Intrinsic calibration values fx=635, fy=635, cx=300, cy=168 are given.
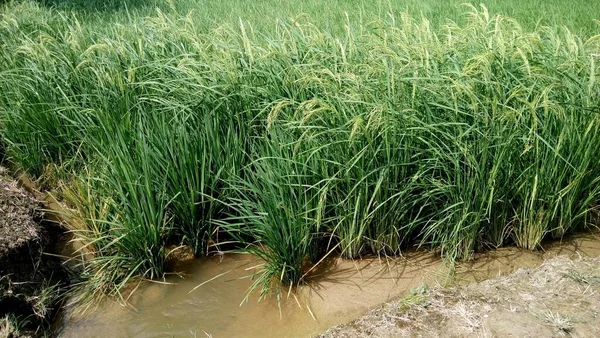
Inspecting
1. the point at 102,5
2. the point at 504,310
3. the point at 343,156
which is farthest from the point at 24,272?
the point at 102,5

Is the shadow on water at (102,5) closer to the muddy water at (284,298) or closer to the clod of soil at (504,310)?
the muddy water at (284,298)

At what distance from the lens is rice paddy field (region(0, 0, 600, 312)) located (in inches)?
130

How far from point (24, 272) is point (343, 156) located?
1.76m

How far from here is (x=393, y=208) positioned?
11.2 feet

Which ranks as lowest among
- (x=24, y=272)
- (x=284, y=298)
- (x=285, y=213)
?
(x=284, y=298)

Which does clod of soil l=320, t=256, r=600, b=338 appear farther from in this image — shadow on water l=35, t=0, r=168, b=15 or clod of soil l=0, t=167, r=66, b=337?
shadow on water l=35, t=0, r=168, b=15

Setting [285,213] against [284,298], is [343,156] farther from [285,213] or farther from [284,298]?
[284,298]

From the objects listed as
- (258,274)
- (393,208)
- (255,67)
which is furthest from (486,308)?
(255,67)

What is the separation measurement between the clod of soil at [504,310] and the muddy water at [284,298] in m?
0.34

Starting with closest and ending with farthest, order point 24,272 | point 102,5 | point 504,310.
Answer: point 504,310 → point 24,272 → point 102,5

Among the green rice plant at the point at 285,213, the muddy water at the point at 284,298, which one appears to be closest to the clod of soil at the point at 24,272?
the muddy water at the point at 284,298

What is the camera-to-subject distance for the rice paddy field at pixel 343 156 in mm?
3309

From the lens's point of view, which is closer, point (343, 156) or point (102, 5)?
point (343, 156)

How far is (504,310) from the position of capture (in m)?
2.68
